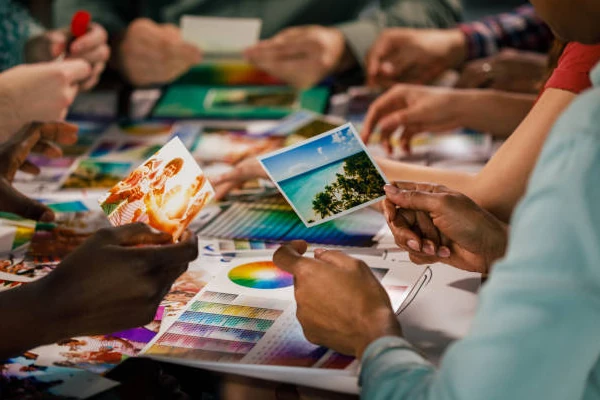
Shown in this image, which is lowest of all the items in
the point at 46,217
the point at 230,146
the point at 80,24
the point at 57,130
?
the point at 230,146

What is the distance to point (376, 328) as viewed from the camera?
3.30 ft

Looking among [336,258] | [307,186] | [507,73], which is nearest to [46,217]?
[307,186]

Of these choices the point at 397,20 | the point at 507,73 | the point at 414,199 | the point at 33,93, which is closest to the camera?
the point at 414,199

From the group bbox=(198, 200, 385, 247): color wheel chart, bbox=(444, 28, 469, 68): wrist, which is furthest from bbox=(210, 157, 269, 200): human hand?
bbox=(444, 28, 469, 68): wrist

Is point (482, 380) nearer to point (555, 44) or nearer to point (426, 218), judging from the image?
point (426, 218)

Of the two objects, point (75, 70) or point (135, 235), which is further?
point (75, 70)

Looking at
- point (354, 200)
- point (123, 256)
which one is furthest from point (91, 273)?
point (354, 200)

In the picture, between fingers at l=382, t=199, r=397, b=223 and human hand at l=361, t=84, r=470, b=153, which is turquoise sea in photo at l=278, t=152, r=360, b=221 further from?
human hand at l=361, t=84, r=470, b=153

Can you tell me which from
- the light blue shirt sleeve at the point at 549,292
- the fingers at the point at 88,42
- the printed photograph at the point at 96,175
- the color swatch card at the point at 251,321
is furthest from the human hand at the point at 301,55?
the light blue shirt sleeve at the point at 549,292

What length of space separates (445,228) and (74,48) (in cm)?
138

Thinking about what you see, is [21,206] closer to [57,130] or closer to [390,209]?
[57,130]

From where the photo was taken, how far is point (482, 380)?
75 cm

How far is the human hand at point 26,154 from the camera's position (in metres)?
1.53

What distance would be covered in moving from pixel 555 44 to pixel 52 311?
1.10 metres
